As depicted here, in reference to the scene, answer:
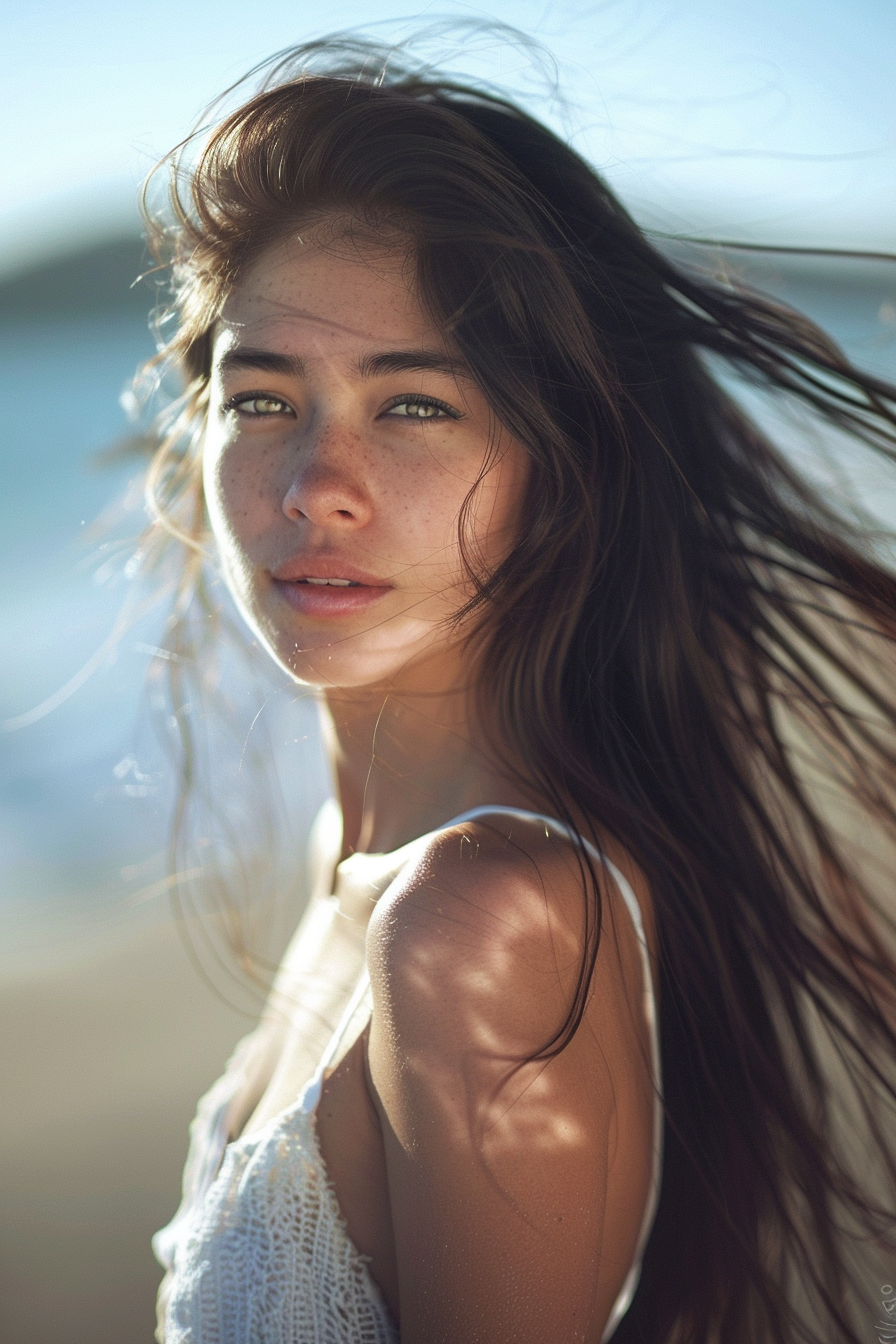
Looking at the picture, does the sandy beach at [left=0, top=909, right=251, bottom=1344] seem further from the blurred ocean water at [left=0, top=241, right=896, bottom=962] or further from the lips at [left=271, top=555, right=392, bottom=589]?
the lips at [left=271, top=555, right=392, bottom=589]

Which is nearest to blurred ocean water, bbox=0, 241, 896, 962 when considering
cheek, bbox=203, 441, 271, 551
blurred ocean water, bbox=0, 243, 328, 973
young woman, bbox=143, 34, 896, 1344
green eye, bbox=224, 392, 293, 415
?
blurred ocean water, bbox=0, 243, 328, 973

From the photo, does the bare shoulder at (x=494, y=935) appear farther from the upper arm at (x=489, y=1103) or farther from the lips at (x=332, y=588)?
the lips at (x=332, y=588)

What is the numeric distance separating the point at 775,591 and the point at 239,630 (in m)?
0.99

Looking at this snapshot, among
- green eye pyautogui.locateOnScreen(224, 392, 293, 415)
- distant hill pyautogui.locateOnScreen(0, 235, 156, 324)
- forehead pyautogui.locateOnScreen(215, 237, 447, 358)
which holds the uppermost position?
distant hill pyautogui.locateOnScreen(0, 235, 156, 324)

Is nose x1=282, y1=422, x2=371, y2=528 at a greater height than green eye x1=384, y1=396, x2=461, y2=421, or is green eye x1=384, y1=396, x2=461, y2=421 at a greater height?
green eye x1=384, y1=396, x2=461, y2=421

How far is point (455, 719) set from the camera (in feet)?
3.63

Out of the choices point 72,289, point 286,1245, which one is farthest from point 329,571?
point 72,289

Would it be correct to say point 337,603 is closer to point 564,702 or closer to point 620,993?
point 564,702

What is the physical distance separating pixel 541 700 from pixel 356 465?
332 mm

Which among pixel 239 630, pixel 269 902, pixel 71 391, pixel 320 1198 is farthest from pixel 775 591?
pixel 71 391

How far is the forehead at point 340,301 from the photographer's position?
0.97 meters

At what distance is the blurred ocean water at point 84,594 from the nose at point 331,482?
1.38 feet

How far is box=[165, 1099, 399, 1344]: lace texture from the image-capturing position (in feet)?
2.96

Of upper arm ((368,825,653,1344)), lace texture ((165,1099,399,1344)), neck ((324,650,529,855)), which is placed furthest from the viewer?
neck ((324,650,529,855))
